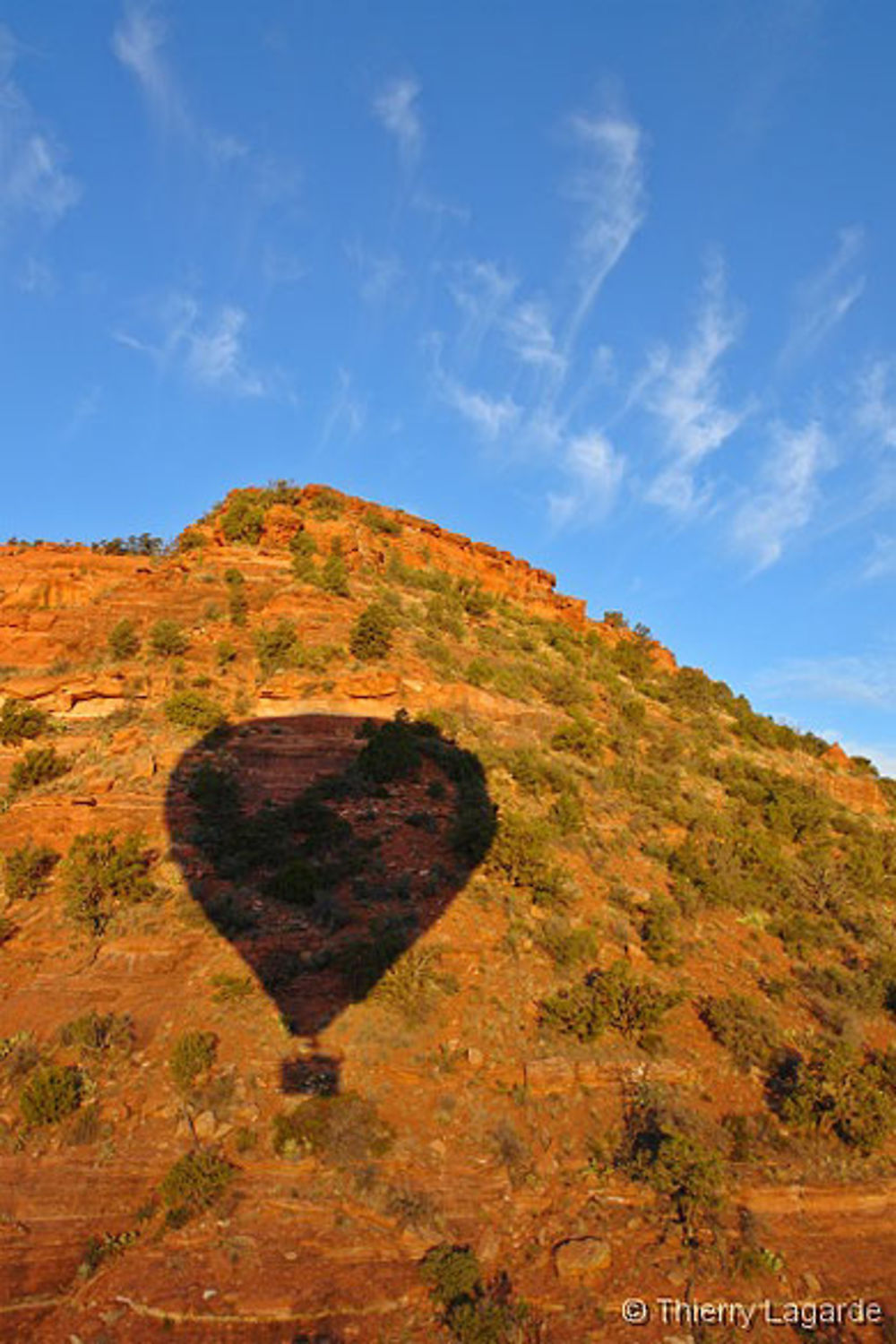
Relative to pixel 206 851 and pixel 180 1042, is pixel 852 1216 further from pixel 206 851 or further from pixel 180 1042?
pixel 206 851

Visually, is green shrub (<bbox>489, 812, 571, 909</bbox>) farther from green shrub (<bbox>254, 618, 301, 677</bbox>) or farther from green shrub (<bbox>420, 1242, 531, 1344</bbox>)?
green shrub (<bbox>254, 618, 301, 677</bbox>)

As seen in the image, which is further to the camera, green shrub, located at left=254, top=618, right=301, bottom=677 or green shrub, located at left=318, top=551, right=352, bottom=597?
green shrub, located at left=318, top=551, right=352, bottom=597

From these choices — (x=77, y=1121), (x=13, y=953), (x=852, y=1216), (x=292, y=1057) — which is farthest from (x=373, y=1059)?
(x=13, y=953)

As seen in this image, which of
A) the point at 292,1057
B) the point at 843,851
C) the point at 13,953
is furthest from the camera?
the point at 843,851

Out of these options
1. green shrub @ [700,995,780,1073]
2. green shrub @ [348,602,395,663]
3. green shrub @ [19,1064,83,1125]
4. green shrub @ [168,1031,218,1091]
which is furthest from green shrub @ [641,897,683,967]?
green shrub @ [348,602,395,663]

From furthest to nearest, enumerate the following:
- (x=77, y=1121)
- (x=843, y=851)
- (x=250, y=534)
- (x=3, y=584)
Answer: (x=250, y=534), (x=3, y=584), (x=843, y=851), (x=77, y=1121)

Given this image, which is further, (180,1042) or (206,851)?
(206,851)

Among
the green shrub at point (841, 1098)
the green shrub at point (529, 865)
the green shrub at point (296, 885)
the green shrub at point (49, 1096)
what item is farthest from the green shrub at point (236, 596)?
the green shrub at point (841, 1098)
